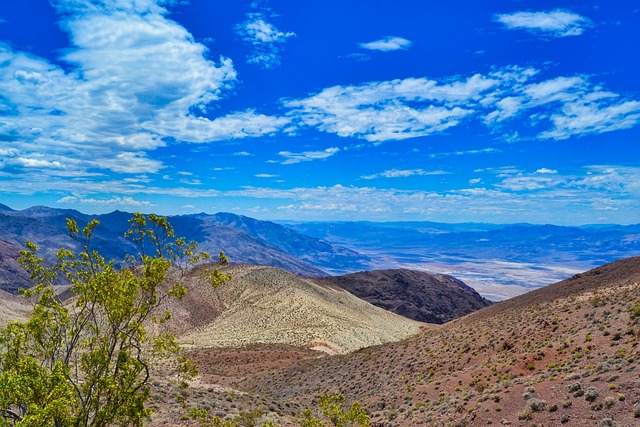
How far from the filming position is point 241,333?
235ft

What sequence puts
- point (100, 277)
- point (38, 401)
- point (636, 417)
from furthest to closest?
point (636, 417) < point (100, 277) < point (38, 401)

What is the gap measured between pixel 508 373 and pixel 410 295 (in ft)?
491

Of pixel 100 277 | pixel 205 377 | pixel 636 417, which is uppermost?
pixel 100 277

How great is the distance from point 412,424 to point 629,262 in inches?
2164

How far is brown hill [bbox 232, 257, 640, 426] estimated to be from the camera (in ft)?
65.6

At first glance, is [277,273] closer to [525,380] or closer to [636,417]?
[525,380]

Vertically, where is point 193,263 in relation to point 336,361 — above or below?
above

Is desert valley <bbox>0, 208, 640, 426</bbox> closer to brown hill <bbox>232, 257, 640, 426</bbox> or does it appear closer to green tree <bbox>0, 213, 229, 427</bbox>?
brown hill <bbox>232, 257, 640, 426</bbox>

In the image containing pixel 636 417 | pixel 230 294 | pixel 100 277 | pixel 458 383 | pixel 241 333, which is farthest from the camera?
pixel 230 294

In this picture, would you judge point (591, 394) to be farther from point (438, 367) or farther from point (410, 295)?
point (410, 295)

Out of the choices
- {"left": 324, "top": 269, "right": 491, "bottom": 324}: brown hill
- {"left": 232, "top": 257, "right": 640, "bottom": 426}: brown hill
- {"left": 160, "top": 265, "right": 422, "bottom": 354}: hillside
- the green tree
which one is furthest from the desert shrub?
{"left": 324, "top": 269, "right": 491, "bottom": 324}: brown hill

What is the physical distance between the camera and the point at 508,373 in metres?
28.3

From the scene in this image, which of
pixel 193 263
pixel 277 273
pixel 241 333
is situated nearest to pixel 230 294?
pixel 277 273

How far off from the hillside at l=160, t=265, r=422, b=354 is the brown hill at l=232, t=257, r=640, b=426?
63.9ft
